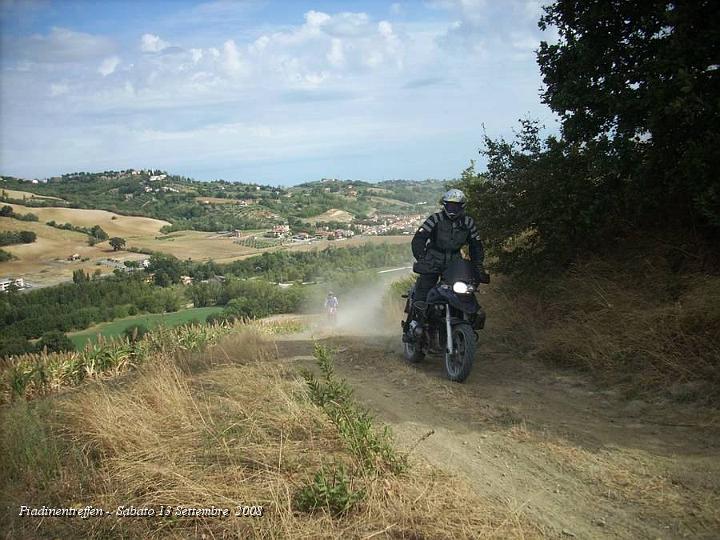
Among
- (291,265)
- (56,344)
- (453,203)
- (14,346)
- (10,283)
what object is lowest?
(291,265)

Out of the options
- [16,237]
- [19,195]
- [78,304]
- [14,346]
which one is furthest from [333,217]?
[14,346]

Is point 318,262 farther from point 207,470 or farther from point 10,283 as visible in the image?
point 207,470

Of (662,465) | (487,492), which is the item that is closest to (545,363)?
(662,465)

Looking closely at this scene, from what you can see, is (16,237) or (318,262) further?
(318,262)

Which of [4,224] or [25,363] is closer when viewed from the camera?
[25,363]

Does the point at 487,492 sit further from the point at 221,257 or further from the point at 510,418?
the point at 221,257

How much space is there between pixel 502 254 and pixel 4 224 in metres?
37.4

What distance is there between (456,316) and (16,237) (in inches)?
1457

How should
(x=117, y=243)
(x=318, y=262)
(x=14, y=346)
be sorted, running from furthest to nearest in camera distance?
(x=318, y=262)
(x=117, y=243)
(x=14, y=346)

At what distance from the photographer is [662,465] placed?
378cm

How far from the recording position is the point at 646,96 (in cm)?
654

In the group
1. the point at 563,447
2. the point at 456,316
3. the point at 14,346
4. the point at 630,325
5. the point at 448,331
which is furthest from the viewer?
the point at 14,346

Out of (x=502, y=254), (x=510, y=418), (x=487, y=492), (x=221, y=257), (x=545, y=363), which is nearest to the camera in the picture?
(x=487, y=492)

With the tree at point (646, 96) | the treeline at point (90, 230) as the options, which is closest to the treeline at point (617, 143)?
Answer: the tree at point (646, 96)
